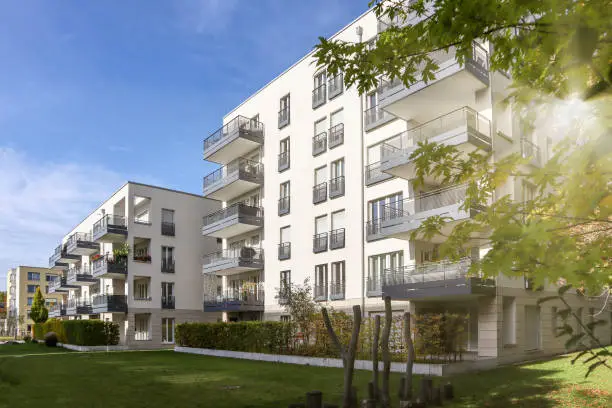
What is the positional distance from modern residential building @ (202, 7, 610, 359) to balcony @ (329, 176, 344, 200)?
8 centimetres

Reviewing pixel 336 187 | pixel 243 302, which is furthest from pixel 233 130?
pixel 243 302

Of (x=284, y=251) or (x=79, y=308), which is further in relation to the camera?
(x=79, y=308)

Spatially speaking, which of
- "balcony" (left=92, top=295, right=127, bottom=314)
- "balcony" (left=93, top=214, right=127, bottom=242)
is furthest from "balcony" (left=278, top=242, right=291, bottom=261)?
"balcony" (left=93, top=214, right=127, bottom=242)

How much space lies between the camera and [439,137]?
74.2 feet

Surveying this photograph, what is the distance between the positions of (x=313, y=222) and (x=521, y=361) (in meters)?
12.9

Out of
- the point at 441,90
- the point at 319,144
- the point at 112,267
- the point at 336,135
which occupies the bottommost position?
the point at 112,267

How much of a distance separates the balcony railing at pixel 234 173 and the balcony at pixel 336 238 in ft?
26.9

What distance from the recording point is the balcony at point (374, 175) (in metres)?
26.8

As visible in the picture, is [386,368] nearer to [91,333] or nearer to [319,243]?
[319,243]

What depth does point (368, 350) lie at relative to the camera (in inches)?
853

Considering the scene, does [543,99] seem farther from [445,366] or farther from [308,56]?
[308,56]

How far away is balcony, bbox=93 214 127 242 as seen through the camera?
41.9 m

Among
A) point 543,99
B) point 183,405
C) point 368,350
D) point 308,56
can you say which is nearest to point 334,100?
point 308,56

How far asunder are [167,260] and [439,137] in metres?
26.2
